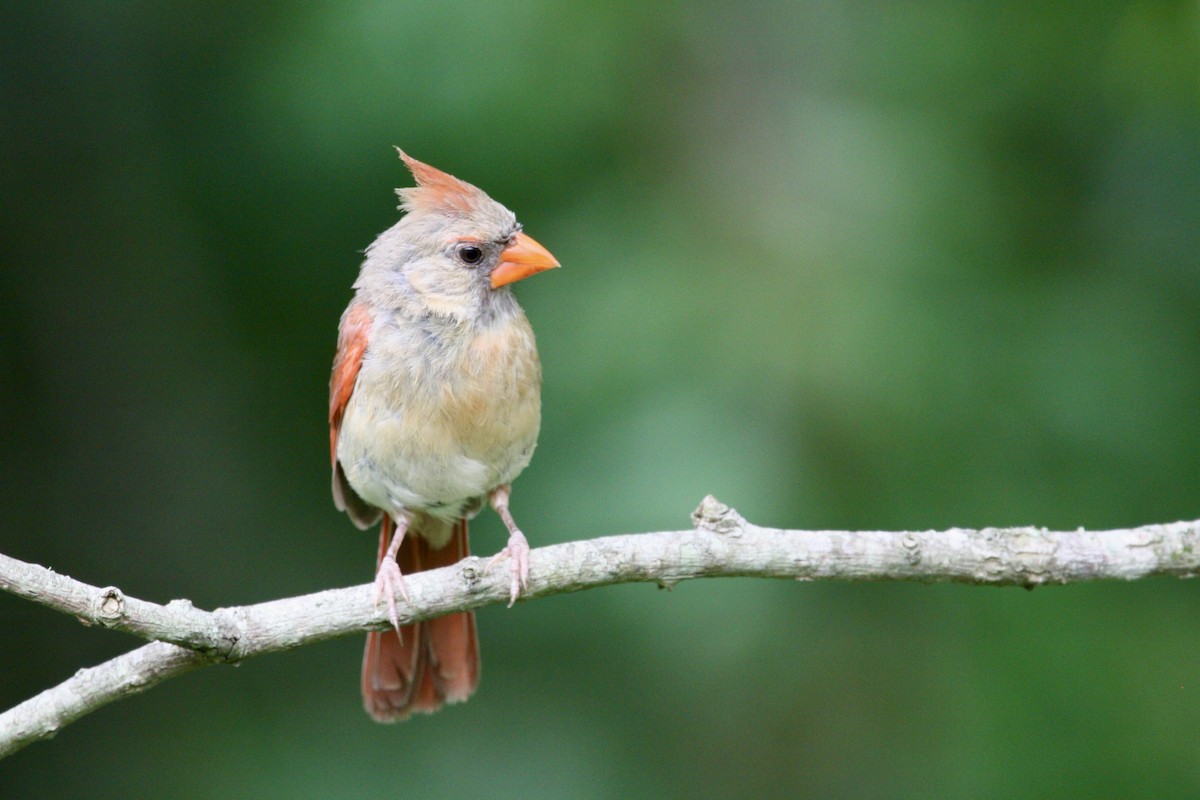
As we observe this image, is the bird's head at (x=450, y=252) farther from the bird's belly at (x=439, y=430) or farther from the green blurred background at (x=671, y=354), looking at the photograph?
the green blurred background at (x=671, y=354)

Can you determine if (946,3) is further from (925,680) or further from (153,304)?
(153,304)

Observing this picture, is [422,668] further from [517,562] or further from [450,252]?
[450,252]

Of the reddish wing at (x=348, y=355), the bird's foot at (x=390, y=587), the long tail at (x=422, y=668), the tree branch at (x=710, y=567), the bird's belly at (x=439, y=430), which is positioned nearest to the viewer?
the tree branch at (x=710, y=567)

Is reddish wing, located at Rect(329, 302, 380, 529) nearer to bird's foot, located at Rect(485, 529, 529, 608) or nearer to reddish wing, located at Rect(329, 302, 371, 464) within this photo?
reddish wing, located at Rect(329, 302, 371, 464)

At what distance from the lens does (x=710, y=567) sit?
8.29 feet

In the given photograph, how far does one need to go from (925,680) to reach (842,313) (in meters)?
1.11

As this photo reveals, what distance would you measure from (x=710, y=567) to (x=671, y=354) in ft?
4.21

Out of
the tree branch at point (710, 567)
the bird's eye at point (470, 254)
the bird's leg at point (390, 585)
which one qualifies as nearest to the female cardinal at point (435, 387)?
the bird's eye at point (470, 254)

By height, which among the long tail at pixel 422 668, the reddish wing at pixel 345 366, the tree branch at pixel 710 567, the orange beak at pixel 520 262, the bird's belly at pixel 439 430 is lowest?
the tree branch at pixel 710 567

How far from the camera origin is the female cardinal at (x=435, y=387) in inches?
121

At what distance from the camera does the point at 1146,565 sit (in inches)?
96.8

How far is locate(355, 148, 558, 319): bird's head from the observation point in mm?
3211

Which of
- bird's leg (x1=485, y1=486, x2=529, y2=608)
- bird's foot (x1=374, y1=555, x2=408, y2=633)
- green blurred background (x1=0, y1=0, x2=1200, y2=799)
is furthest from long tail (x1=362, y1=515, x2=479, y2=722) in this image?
bird's leg (x1=485, y1=486, x2=529, y2=608)

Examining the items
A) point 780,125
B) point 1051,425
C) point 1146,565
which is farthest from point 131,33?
point 1146,565
